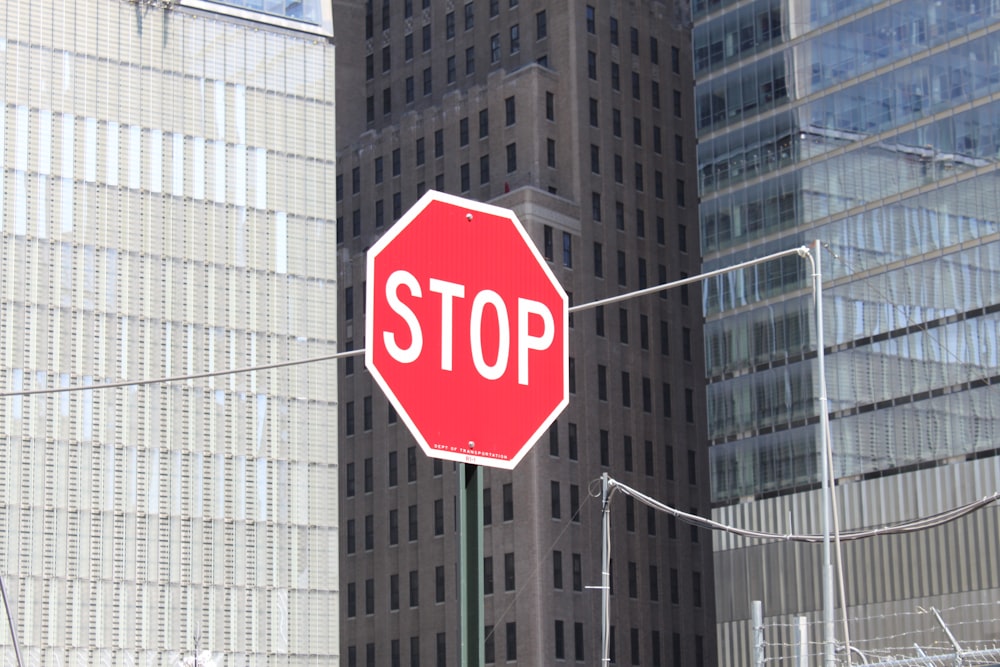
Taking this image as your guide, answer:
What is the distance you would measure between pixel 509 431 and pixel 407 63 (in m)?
121

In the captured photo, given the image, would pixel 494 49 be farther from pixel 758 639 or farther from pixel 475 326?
pixel 475 326

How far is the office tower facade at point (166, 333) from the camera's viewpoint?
278 ft

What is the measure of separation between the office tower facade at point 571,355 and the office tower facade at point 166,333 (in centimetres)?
1508

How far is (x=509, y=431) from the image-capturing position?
5.88 meters

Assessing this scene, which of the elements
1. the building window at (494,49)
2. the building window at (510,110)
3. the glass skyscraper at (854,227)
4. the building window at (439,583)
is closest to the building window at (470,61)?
the building window at (494,49)

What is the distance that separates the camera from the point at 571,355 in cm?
A: 10388

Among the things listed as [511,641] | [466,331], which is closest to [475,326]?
[466,331]

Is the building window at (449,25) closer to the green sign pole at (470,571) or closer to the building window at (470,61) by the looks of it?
the building window at (470,61)

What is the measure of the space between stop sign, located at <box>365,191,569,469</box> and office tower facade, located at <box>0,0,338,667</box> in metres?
78.5

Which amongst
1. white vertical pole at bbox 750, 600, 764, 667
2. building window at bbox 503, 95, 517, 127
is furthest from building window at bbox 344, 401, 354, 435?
white vertical pole at bbox 750, 600, 764, 667

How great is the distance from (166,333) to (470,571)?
85.1 m

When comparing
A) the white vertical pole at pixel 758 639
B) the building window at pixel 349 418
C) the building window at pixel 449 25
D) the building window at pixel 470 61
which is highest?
the building window at pixel 449 25

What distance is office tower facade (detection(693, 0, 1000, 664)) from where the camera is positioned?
2970 inches

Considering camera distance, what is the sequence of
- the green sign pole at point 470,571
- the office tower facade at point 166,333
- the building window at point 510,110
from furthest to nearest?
the building window at point 510,110 < the office tower facade at point 166,333 < the green sign pole at point 470,571
